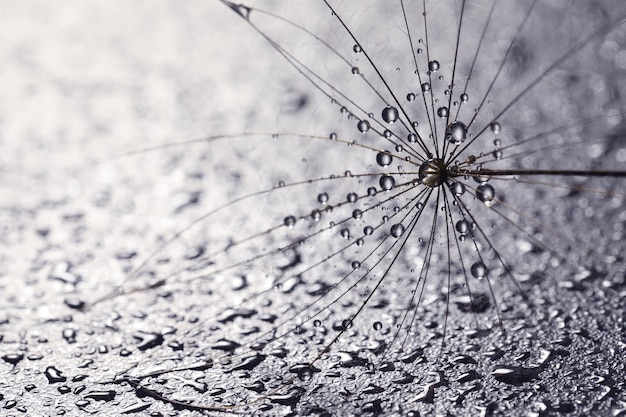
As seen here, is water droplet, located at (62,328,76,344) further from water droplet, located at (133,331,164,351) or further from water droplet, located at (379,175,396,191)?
water droplet, located at (379,175,396,191)

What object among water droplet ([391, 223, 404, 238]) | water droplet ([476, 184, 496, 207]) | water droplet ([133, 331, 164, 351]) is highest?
water droplet ([476, 184, 496, 207])

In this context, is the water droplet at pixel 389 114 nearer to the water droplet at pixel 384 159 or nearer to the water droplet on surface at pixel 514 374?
Result: the water droplet at pixel 384 159

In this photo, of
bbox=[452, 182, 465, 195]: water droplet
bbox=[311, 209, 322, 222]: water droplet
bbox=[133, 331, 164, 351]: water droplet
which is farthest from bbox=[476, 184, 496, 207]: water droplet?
bbox=[133, 331, 164, 351]: water droplet

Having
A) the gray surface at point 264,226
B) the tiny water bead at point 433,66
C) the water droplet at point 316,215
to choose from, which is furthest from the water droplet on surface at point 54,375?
the tiny water bead at point 433,66

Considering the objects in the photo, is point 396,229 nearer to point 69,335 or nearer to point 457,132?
point 457,132

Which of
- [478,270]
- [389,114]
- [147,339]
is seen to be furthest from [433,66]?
[147,339]

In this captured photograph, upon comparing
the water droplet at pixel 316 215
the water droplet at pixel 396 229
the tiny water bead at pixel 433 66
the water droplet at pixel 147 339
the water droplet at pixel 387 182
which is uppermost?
the tiny water bead at pixel 433 66

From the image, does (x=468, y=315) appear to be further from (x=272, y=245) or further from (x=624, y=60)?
(x=624, y=60)
